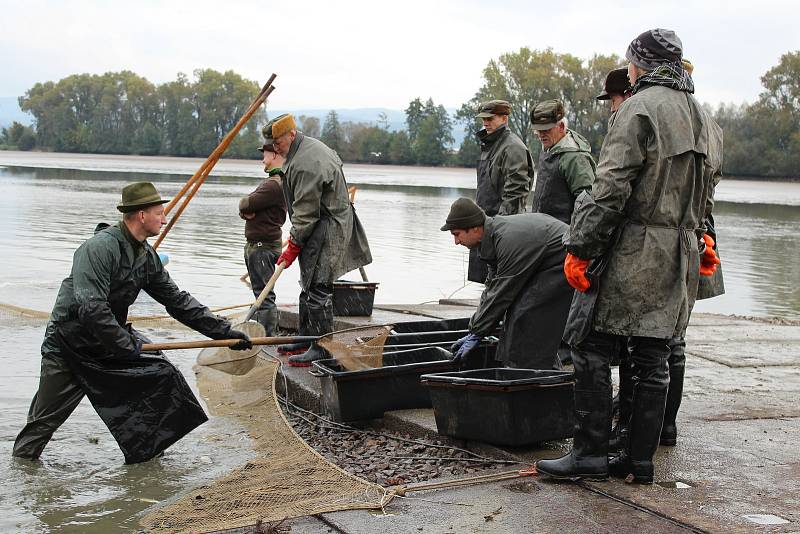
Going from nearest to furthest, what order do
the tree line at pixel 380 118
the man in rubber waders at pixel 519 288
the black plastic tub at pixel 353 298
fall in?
the man in rubber waders at pixel 519 288, the black plastic tub at pixel 353 298, the tree line at pixel 380 118

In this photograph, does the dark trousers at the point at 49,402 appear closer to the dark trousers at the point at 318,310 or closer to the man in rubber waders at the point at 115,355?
the man in rubber waders at the point at 115,355

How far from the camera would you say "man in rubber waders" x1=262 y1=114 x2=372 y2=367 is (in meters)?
7.82

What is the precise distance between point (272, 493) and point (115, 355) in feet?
4.78

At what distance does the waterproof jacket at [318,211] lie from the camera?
7.81 meters

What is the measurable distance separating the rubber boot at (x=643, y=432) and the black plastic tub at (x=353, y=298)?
198 inches

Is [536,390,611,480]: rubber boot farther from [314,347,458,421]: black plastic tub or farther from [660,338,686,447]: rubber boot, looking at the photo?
[314,347,458,421]: black plastic tub

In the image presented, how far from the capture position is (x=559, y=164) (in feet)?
24.1

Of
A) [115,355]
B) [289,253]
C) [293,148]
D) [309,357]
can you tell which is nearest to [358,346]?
[309,357]

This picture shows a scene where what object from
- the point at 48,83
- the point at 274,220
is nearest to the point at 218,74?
the point at 48,83

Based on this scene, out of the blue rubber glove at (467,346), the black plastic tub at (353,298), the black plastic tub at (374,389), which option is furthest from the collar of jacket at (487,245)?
the black plastic tub at (353,298)

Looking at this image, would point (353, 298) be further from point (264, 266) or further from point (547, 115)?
point (547, 115)

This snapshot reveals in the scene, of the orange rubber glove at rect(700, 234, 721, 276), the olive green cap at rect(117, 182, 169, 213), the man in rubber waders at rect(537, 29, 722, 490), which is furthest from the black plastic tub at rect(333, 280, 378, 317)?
the man in rubber waders at rect(537, 29, 722, 490)

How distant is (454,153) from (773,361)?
3747 inches

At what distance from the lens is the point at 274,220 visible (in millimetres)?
9258
